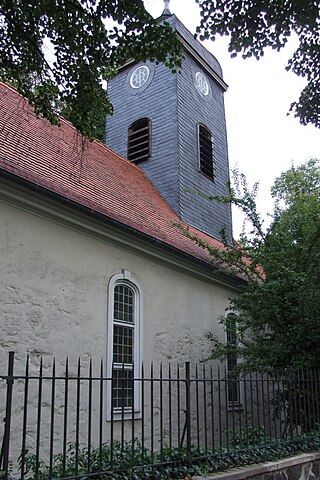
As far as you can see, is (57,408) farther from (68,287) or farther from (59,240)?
(59,240)

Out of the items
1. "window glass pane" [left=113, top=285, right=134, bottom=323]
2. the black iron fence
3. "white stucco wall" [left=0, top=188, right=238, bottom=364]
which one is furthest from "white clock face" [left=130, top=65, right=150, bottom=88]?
the black iron fence

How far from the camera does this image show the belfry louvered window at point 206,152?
1591 centimetres

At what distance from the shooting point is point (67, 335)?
7.93m

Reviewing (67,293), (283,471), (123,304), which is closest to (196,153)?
(123,304)

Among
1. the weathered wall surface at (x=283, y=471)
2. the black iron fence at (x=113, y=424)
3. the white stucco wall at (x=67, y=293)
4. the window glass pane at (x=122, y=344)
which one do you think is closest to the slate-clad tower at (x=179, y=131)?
the white stucco wall at (x=67, y=293)

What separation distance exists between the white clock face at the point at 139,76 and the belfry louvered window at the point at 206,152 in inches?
96.7

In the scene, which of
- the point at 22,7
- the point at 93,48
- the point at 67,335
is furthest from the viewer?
the point at 67,335

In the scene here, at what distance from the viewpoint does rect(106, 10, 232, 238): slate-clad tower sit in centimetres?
1455

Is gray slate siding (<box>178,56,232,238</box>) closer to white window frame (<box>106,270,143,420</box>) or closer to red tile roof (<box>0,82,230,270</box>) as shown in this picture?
red tile roof (<box>0,82,230,270</box>)

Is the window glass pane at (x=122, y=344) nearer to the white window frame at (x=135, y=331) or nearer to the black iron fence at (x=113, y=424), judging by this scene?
the white window frame at (x=135, y=331)

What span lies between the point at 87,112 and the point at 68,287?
294 centimetres

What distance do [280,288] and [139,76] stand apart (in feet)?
32.5

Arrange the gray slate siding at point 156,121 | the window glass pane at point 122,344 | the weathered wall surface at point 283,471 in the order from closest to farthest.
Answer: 1. the weathered wall surface at point 283,471
2. the window glass pane at point 122,344
3. the gray slate siding at point 156,121

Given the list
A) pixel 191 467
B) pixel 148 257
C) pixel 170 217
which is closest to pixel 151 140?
pixel 170 217
